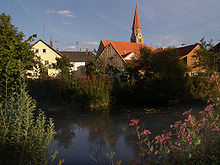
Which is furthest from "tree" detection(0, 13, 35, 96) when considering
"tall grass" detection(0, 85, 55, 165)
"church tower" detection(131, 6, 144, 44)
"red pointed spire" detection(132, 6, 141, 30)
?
"red pointed spire" detection(132, 6, 141, 30)

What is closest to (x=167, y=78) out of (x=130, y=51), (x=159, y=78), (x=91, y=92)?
(x=159, y=78)

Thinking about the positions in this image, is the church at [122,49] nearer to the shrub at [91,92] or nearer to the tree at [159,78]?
the tree at [159,78]

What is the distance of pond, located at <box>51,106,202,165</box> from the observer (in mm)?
4382

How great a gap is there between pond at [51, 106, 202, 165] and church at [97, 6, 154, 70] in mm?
7625

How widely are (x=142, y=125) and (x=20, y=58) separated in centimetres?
508

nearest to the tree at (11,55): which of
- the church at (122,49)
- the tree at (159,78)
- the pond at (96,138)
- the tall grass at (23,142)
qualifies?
the tall grass at (23,142)

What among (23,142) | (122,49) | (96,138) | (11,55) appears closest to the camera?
(23,142)

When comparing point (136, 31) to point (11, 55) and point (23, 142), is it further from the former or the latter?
point (23, 142)

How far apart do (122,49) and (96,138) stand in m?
42.6

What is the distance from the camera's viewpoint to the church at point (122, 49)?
16.1 meters

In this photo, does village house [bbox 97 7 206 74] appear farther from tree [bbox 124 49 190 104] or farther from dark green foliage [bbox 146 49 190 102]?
dark green foliage [bbox 146 49 190 102]

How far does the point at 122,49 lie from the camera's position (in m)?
47.0

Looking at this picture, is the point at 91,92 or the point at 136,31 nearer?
the point at 91,92

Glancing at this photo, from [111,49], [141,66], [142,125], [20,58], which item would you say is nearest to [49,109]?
[142,125]
